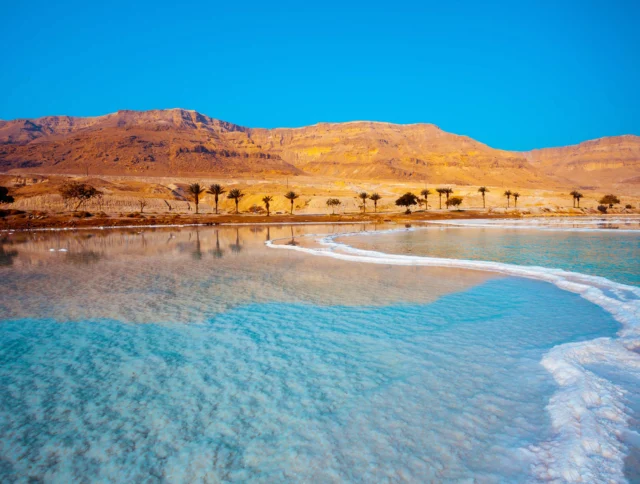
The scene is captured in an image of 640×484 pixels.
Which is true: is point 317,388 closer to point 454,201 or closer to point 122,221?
point 122,221

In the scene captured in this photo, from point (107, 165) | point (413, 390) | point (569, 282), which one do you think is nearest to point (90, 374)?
point (413, 390)

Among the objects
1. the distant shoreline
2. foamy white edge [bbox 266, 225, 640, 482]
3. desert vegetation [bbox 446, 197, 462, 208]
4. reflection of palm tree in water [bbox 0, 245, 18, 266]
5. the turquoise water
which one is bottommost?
foamy white edge [bbox 266, 225, 640, 482]

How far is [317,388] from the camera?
6.57m

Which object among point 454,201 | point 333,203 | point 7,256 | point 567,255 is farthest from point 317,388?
point 454,201

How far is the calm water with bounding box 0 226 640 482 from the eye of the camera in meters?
4.68

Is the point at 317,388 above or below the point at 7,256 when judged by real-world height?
below

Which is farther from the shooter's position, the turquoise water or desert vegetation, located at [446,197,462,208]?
desert vegetation, located at [446,197,462,208]

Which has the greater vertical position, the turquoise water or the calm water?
the turquoise water

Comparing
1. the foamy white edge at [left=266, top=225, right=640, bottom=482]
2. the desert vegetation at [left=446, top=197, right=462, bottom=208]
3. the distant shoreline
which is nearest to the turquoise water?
the foamy white edge at [left=266, top=225, right=640, bottom=482]

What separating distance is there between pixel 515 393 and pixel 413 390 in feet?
4.98

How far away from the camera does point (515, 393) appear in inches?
242

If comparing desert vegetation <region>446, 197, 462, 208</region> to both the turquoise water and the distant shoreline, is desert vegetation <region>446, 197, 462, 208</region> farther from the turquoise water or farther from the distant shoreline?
the turquoise water

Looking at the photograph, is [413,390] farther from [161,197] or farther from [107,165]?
[107,165]

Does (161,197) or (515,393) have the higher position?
(161,197)
